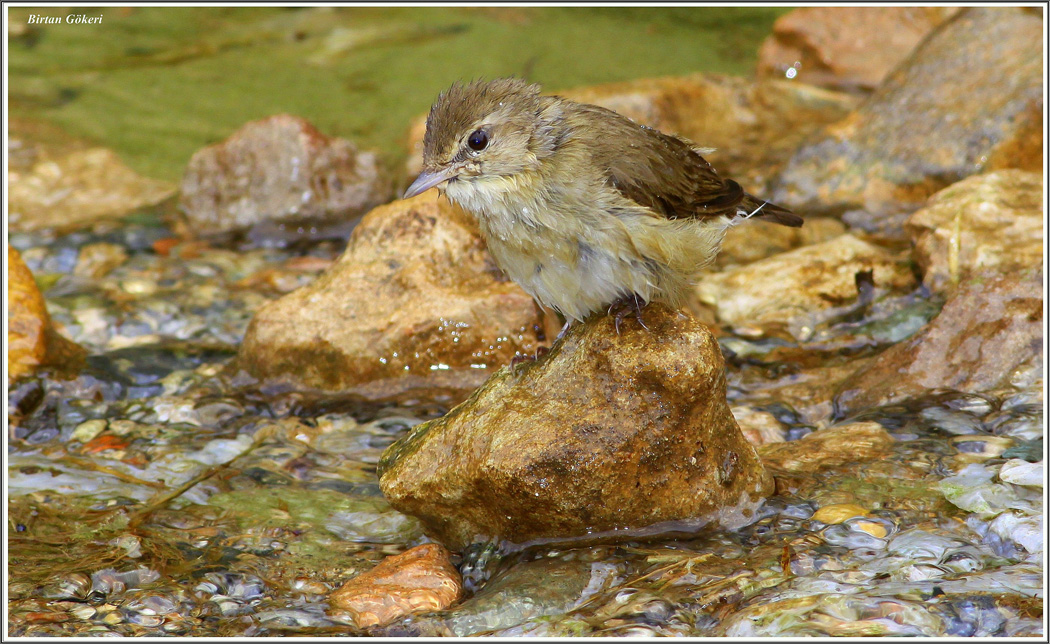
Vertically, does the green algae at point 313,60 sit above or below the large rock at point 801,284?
above

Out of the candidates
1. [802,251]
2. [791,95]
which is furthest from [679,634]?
[791,95]

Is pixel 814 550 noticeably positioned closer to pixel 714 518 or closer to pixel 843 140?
pixel 714 518

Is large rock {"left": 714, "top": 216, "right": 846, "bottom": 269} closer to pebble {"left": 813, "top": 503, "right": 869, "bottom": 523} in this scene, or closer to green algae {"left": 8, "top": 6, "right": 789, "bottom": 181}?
pebble {"left": 813, "top": 503, "right": 869, "bottom": 523}

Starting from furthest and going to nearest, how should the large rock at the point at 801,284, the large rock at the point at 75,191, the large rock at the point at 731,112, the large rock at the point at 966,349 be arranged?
1. the large rock at the point at 731,112
2. the large rock at the point at 75,191
3. the large rock at the point at 801,284
4. the large rock at the point at 966,349

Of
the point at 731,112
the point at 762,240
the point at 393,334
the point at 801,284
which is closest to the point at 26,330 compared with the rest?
the point at 393,334

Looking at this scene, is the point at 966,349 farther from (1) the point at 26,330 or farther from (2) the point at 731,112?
(1) the point at 26,330

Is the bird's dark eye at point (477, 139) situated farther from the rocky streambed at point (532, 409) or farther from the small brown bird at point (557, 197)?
the rocky streambed at point (532, 409)

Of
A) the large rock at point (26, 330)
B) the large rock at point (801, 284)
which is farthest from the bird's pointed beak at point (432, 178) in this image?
the large rock at point (26, 330)

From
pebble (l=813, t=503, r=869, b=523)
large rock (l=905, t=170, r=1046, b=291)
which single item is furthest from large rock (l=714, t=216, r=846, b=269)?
pebble (l=813, t=503, r=869, b=523)
